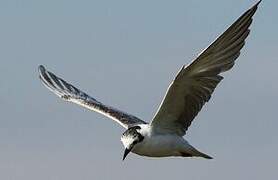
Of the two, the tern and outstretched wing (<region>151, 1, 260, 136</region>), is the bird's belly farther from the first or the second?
outstretched wing (<region>151, 1, 260, 136</region>)

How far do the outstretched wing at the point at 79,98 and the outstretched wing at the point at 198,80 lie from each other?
49.7 inches

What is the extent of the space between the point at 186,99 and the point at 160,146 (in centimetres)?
86

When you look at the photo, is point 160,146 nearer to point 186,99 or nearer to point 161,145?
point 161,145

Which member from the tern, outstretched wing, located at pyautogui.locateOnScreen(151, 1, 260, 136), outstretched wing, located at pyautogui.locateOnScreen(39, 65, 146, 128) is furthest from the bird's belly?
outstretched wing, located at pyautogui.locateOnScreen(39, 65, 146, 128)

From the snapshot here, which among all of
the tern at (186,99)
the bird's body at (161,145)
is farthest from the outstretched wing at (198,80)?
the bird's body at (161,145)

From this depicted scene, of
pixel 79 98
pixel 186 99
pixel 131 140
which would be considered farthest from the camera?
pixel 79 98

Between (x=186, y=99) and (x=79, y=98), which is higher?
(x=79, y=98)

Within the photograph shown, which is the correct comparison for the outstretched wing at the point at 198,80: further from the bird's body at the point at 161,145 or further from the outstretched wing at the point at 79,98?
the outstretched wing at the point at 79,98

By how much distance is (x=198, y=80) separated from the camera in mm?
22000

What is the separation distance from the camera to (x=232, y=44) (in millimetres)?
21391

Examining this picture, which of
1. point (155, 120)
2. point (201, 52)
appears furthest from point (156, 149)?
point (201, 52)

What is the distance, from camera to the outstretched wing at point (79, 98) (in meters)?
24.6

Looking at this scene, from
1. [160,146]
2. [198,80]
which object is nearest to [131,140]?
[160,146]

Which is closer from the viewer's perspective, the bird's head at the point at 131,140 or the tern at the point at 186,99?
the tern at the point at 186,99
